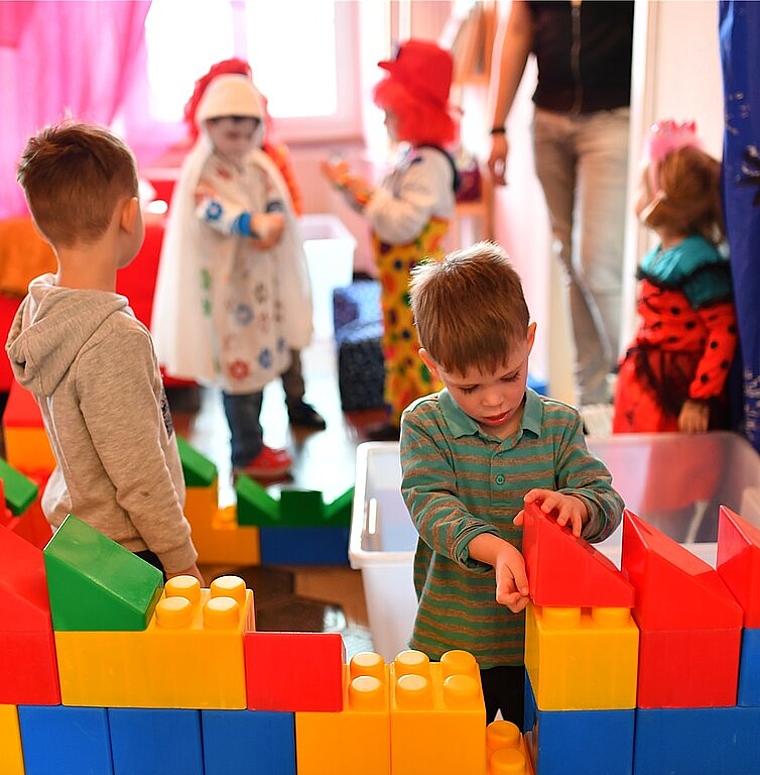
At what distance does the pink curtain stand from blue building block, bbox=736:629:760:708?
5.96 ft

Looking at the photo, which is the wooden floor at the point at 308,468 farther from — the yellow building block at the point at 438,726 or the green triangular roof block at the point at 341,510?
the yellow building block at the point at 438,726

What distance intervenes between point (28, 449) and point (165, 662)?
3.72 ft

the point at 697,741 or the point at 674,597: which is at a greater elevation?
the point at 674,597

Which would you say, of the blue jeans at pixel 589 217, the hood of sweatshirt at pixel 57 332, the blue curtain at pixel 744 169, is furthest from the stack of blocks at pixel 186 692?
the blue jeans at pixel 589 217

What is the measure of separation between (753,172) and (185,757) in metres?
1.09

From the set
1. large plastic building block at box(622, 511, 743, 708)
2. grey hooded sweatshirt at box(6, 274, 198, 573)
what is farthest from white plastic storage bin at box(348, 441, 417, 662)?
large plastic building block at box(622, 511, 743, 708)

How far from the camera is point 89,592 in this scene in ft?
2.79

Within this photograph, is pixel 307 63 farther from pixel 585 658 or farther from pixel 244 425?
pixel 585 658

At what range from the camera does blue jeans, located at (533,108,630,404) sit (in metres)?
2.21

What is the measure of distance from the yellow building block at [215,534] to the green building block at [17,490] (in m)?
0.32

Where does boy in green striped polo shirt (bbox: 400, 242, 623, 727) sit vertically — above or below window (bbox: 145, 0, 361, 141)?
below

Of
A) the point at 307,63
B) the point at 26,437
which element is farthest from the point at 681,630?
the point at 307,63

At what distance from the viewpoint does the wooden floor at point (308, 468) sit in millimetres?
1686

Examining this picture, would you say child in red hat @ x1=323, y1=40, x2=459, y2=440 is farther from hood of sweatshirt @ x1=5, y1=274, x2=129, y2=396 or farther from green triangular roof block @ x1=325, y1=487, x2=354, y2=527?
hood of sweatshirt @ x1=5, y1=274, x2=129, y2=396
